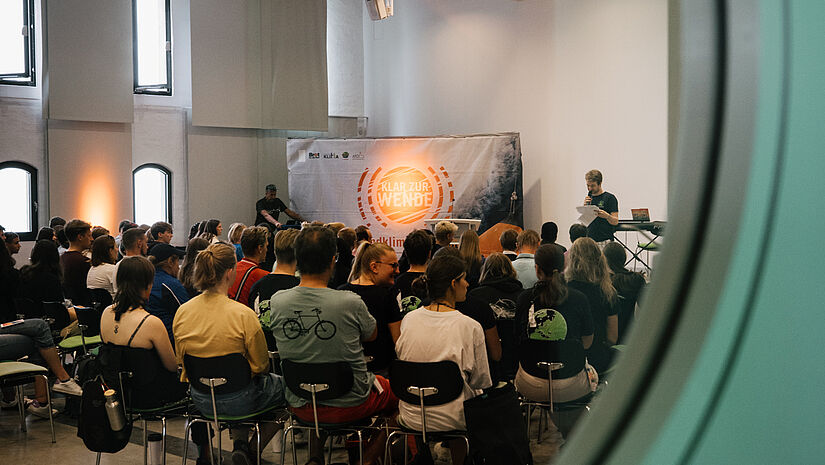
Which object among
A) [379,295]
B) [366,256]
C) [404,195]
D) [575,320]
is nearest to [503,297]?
[379,295]

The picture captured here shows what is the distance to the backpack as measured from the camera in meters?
3.02

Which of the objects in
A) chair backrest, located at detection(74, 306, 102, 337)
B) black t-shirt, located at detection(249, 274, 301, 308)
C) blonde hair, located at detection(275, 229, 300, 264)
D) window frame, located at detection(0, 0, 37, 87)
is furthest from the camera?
window frame, located at detection(0, 0, 37, 87)

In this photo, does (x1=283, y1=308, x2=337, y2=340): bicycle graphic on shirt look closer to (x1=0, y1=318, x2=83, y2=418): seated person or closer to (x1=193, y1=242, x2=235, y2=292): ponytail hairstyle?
(x1=193, y1=242, x2=235, y2=292): ponytail hairstyle

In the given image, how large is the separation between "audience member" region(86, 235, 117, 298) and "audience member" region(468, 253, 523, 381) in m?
2.49

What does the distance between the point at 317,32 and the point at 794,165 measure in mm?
12017

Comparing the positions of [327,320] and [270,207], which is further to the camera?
[270,207]

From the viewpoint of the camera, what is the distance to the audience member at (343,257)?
15.1 feet

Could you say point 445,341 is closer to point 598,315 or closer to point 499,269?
point 499,269

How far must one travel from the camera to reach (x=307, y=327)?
9.30 feet

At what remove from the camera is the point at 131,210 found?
11.0 m

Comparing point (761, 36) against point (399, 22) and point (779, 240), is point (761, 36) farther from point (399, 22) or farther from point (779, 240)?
point (399, 22)

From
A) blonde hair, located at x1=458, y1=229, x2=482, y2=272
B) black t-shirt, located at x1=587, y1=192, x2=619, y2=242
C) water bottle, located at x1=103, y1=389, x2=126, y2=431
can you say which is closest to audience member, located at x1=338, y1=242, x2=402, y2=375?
blonde hair, located at x1=458, y1=229, x2=482, y2=272

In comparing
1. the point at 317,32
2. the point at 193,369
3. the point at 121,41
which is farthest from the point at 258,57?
the point at 193,369

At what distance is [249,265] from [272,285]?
61 centimetres
